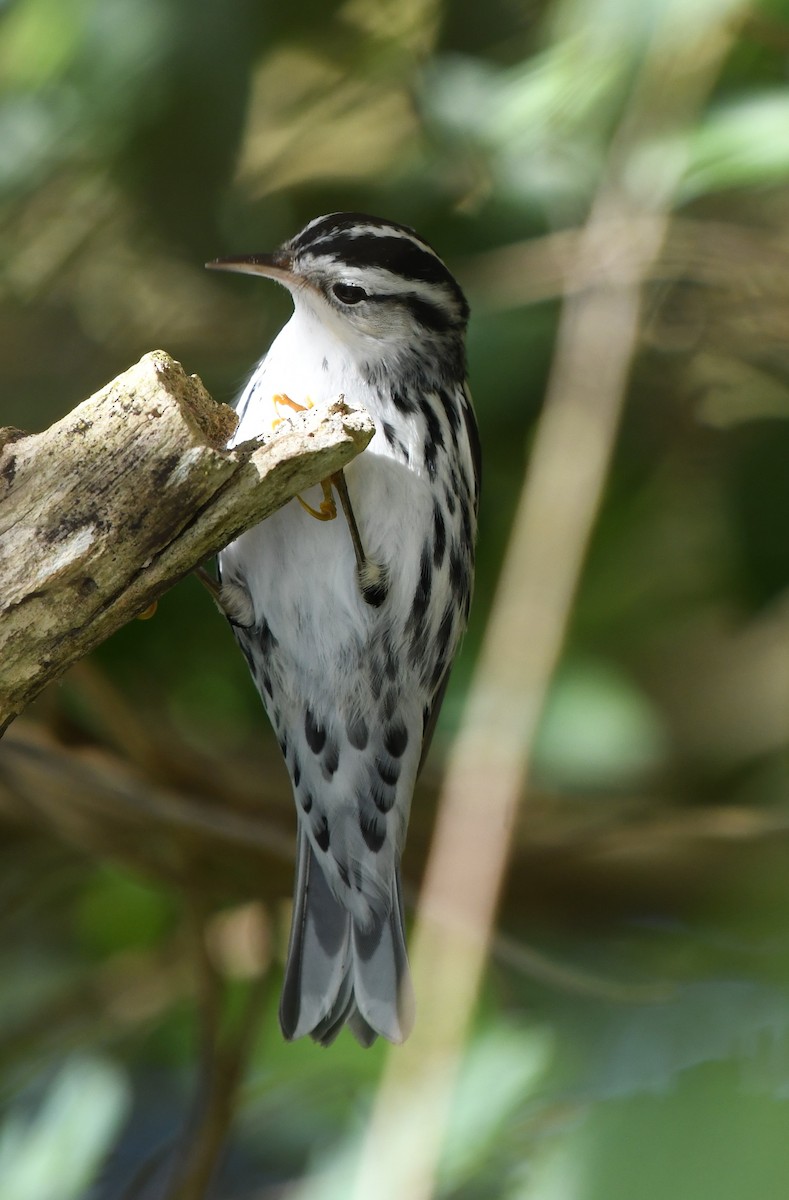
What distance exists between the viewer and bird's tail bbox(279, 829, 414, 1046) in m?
2.72

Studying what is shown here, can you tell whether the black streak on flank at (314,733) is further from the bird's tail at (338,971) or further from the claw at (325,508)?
the claw at (325,508)

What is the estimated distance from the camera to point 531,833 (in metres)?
4.14

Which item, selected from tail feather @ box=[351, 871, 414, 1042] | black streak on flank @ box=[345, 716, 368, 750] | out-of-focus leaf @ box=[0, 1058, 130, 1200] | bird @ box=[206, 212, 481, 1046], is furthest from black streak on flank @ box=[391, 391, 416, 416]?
out-of-focus leaf @ box=[0, 1058, 130, 1200]

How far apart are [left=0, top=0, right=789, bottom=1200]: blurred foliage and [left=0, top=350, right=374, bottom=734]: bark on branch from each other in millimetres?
1341

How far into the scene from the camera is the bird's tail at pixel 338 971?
2723mm

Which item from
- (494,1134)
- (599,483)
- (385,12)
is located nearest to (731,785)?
(599,483)

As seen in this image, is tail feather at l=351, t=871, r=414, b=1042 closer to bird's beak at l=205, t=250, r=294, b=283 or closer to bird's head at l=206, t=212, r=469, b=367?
bird's head at l=206, t=212, r=469, b=367

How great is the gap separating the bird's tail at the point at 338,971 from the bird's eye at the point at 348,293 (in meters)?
1.09

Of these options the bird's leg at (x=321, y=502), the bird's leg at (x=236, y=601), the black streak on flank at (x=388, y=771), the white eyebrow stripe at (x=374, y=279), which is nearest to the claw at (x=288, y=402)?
the bird's leg at (x=321, y=502)

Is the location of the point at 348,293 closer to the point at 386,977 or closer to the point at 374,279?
the point at 374,279

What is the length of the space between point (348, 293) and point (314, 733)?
2.79 ft

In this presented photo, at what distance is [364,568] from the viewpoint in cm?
243

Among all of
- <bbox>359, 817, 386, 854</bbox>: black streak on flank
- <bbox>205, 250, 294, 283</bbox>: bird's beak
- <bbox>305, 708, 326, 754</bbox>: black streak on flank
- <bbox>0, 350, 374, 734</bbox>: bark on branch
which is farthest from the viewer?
<bbox>359, 817, 386, 854</bbox>: black streak on flank

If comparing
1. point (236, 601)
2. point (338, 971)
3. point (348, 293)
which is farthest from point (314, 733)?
point (348, 293)
